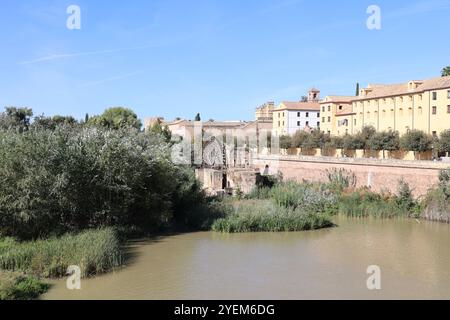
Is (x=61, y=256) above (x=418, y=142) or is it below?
below

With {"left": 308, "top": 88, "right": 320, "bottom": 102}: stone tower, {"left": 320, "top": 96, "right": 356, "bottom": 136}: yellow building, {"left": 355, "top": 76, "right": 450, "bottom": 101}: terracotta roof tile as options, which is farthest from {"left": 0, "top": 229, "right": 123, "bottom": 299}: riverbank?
{"left": 308, "top": 88, "right": 320, "bottom": 102}: stone tower

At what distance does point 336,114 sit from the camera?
214 ft

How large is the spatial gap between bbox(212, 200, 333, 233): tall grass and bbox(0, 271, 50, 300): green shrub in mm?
11461

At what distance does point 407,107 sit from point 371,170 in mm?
15270

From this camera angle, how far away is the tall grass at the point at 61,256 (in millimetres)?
16578

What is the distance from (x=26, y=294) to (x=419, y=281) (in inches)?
473

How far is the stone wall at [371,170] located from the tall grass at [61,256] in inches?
863

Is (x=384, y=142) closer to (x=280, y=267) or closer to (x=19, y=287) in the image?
(x=280, y=267)

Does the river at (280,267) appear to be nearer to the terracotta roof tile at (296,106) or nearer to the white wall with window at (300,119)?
the white wall with window at (300,119)

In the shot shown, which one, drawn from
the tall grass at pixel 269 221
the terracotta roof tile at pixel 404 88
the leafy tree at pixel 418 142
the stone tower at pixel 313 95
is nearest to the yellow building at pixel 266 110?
the stone tower at pixel 313 95

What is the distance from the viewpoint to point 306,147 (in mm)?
58250

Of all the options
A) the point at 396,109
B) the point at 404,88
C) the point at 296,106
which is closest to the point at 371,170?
the point at 396,109

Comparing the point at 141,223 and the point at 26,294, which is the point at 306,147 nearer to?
the point at 141,223

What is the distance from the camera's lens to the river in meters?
15.3
